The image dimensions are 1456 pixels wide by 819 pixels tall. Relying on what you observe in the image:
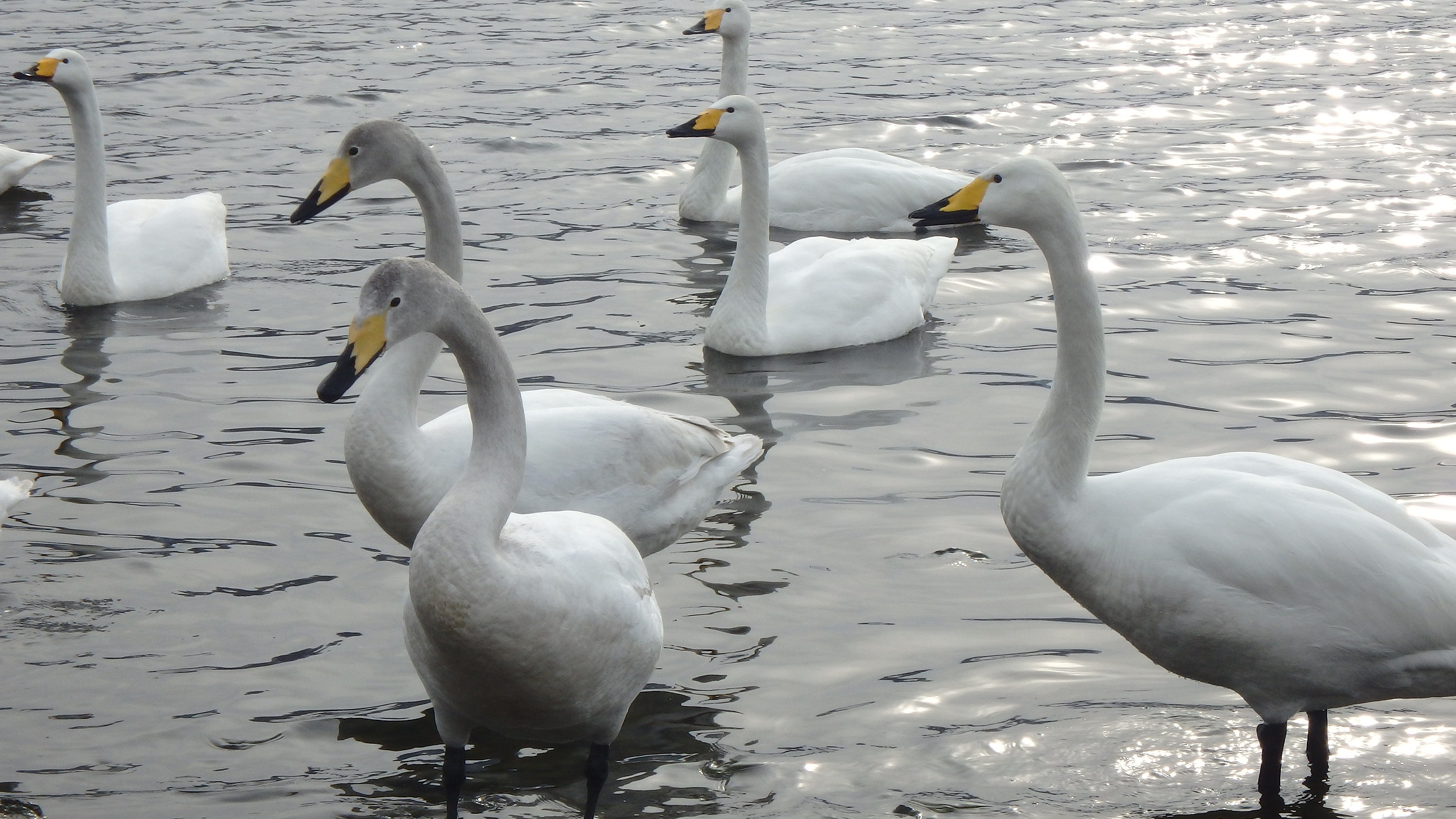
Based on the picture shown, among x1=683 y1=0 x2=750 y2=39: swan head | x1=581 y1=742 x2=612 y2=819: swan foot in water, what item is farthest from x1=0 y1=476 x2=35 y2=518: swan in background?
x1=683 y1=0 x2=750 y2=39: swan head

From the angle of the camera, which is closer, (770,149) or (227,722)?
(227,722)

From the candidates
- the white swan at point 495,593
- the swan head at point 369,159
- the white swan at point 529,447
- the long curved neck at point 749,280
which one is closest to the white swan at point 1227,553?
the white swan at point 495,593

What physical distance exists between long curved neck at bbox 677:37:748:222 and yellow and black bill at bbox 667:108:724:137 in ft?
6.74

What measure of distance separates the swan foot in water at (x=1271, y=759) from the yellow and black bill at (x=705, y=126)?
5014 mm

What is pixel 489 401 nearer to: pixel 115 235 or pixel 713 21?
pixel 115 235

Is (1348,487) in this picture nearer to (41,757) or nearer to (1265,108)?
(41,757)

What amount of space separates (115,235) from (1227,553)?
286 inches

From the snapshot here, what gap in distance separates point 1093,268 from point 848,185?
6.41 ft

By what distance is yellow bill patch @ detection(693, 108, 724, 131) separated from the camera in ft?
28.6

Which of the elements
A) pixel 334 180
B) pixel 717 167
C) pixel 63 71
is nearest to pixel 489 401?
pixel 334 180

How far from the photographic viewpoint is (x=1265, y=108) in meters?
14.2

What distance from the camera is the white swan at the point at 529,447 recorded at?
5.27 metres

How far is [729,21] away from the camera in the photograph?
11281 millimetres

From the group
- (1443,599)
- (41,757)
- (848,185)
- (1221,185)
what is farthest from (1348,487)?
(1221,185)
